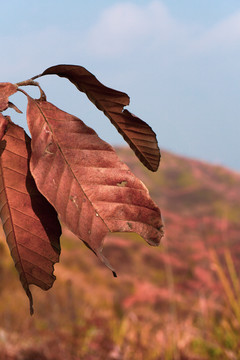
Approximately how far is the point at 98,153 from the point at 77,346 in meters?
3.16

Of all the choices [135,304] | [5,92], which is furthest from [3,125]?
[135,304]

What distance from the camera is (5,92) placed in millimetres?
343

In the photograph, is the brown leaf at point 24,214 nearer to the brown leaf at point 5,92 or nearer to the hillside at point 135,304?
the brown leaf at point 5,92

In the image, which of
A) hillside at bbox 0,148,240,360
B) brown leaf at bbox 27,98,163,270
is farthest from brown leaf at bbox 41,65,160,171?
hillside at bbox 0,148,240,360

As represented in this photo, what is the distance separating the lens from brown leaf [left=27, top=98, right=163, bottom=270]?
0.32 meters

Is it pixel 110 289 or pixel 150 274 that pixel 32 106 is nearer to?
pixel 110 289

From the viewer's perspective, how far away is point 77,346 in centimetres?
323

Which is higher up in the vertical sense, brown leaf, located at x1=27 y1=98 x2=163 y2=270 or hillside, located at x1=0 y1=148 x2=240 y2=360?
brown leaf, located at x1=27 y1=98 x2=163 y2=270

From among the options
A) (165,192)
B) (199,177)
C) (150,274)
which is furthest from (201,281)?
(199,177)

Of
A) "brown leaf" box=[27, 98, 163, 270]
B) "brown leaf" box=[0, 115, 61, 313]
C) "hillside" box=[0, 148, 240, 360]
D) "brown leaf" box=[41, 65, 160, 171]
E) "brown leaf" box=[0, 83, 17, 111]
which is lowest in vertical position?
"hillside" box=[0, 148, 240, 360]

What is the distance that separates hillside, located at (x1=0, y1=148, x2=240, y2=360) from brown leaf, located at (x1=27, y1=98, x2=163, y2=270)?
2076mm

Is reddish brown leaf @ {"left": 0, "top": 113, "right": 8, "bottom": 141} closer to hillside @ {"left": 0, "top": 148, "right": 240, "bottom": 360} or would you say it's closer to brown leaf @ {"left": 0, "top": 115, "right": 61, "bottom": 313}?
brown leaf @ {"left": 0, "top": 115, "right": 61, "bottom": 313}

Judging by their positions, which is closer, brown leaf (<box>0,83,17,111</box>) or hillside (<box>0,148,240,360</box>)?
brown leaf (<box>0,83,17,111</box>)

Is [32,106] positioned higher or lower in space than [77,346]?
higher
